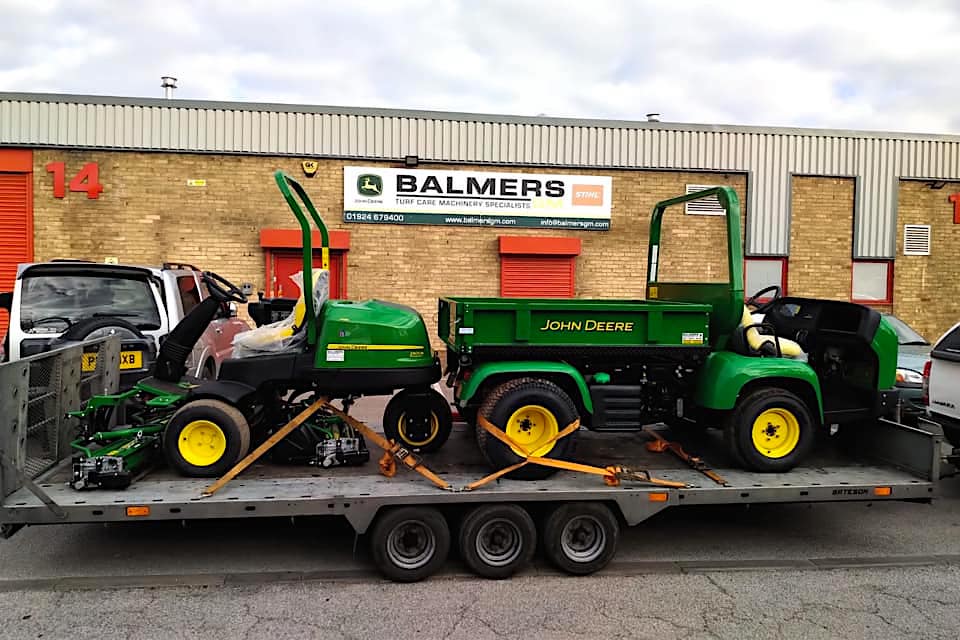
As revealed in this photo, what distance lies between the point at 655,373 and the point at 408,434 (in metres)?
2.07

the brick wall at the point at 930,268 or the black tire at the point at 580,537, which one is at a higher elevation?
the brick wall at the point at 930,268

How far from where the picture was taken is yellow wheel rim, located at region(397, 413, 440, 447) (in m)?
6.02

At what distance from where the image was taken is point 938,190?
16.1 metres

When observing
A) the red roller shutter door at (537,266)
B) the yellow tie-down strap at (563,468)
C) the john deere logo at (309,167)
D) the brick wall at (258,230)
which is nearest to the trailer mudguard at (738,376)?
the yellow tie-down strap at (563,468)

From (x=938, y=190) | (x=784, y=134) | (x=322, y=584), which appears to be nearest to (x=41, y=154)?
(x=322, y=584)

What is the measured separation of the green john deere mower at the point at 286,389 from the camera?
509 cm

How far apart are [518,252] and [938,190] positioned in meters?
9.62

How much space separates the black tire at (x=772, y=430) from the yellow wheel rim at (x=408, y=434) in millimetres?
2288

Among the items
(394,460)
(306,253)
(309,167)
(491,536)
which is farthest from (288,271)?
(491,536)

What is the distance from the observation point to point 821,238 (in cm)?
1570

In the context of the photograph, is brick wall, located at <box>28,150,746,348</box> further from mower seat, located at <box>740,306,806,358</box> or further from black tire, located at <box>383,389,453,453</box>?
mower seat, located at <box>740,306,806,358</box>

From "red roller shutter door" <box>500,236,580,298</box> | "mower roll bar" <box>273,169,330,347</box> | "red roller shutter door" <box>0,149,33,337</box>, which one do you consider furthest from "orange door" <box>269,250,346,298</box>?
"mower roll bar" <box>273,169,330,347</box>

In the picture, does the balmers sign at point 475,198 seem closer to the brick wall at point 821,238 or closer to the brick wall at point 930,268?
the brick wall at point 821,238

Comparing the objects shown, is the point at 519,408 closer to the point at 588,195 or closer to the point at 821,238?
the point at 588,195
